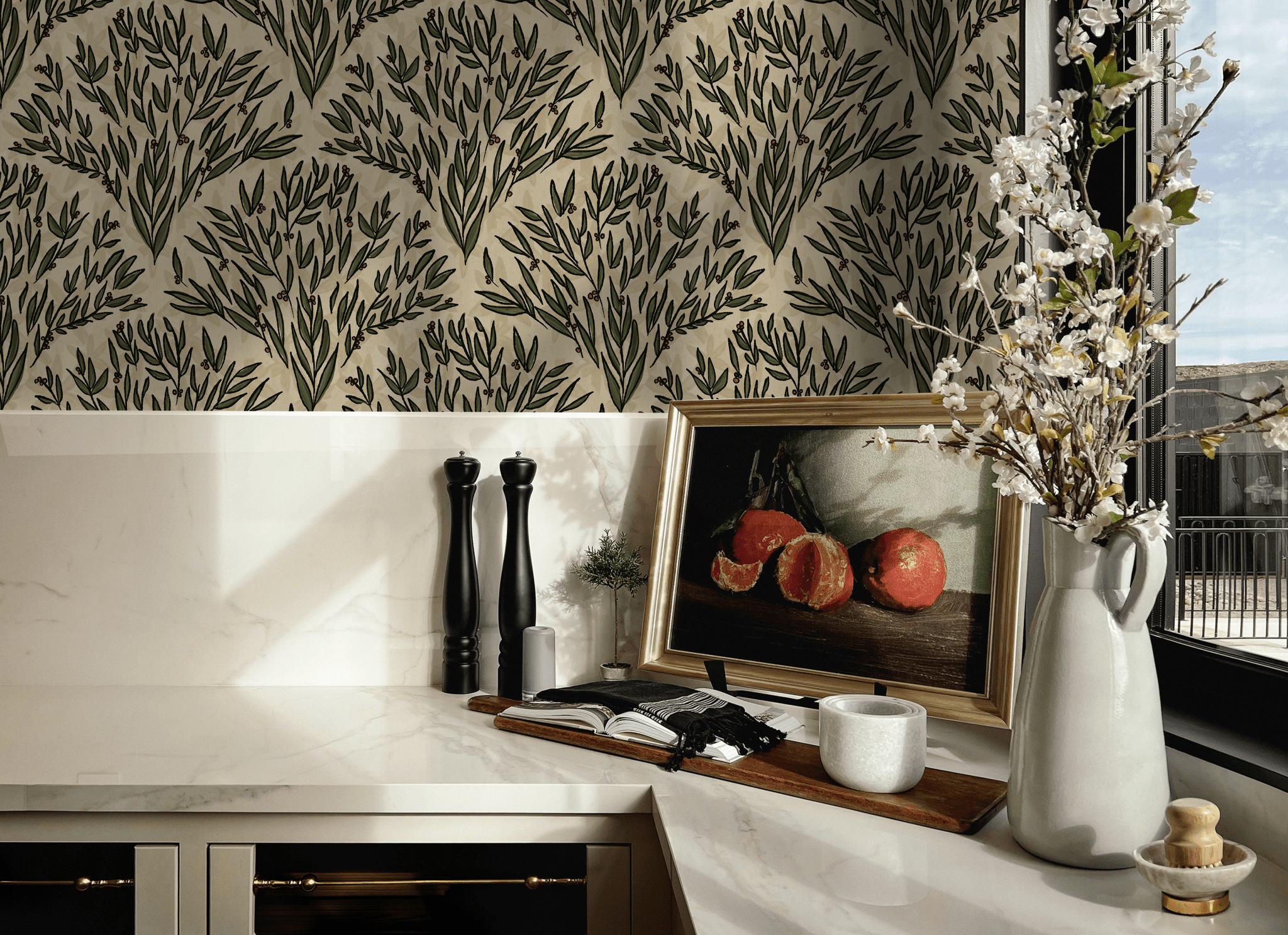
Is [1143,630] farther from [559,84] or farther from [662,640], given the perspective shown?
[559,84]

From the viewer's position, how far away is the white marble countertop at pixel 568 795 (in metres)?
0.73

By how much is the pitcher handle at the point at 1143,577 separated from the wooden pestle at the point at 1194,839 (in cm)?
16

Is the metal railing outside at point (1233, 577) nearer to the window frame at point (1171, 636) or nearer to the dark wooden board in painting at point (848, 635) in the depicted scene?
the window frame at point (1171, 636)

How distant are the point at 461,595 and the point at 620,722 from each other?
17.3 inches

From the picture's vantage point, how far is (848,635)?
1303 mm

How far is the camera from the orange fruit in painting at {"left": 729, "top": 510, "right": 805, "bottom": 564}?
1.40 m

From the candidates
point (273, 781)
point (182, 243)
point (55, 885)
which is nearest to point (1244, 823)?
point (273, 781)

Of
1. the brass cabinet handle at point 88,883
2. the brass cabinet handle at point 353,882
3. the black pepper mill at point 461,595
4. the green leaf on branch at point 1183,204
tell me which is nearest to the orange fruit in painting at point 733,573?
the black pepper mill at point 461,595

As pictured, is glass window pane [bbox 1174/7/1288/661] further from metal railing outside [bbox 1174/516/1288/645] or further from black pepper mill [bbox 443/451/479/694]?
black pepper mill [bbox 443/451/479/694]

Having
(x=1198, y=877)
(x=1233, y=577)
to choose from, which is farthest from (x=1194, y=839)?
(x=1233, y=577)

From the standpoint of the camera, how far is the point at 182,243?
1.61m

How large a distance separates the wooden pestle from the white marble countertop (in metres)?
0.05

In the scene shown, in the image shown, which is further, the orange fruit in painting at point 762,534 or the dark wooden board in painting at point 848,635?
the orange fruit in painting at point 762,534

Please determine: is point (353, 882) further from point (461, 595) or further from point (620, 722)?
point (461, 595)
